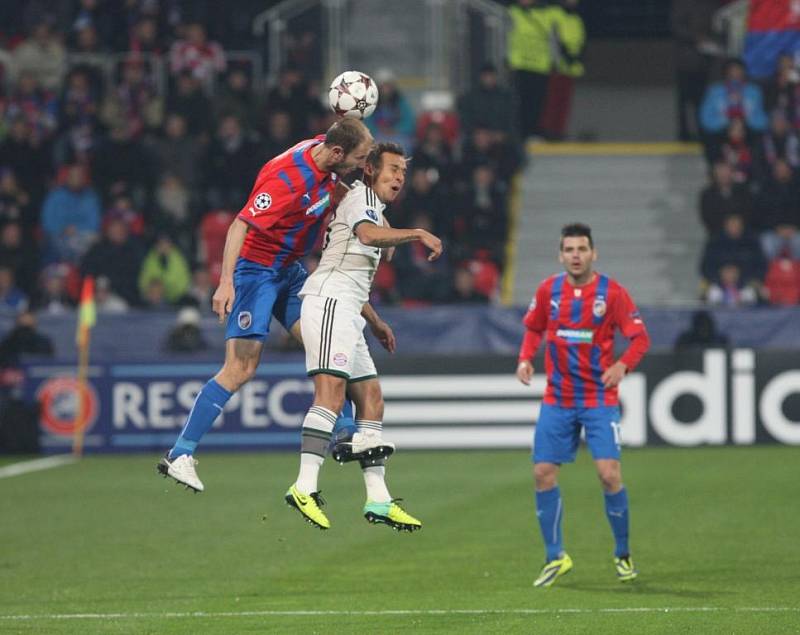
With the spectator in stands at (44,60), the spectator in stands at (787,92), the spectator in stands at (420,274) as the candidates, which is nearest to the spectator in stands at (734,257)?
the spectator in stands at (787,92)

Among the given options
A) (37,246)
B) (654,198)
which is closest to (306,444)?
(37,246)

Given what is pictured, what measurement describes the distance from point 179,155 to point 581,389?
545 inches

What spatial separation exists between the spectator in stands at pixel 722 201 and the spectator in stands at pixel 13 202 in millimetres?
9298

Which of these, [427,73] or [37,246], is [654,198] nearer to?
[427,73]

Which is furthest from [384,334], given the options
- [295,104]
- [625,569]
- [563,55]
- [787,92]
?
[563,55]

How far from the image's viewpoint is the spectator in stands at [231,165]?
24391 mm

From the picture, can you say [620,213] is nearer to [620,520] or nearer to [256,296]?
[620,520]

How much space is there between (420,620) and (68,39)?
1848 cm

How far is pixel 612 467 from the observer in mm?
12016

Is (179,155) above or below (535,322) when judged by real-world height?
above

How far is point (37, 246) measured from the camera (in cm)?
2412

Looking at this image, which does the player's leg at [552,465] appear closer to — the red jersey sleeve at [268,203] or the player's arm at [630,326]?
the player's arm at [630,326]

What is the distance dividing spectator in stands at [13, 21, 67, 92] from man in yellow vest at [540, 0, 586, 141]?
23.9ft

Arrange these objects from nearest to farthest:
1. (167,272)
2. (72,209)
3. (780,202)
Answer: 1. (167,272)
2. (780,202)
3. (72,209)
